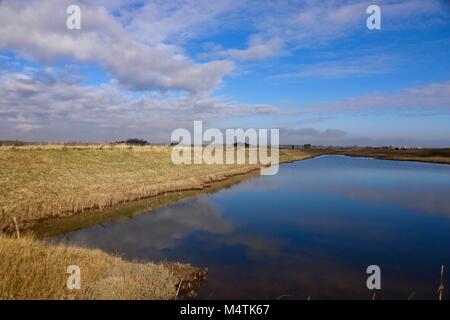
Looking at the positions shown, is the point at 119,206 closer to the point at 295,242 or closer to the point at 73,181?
the point at 73,181

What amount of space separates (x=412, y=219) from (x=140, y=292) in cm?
2233

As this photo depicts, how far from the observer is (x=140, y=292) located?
36.3 feet

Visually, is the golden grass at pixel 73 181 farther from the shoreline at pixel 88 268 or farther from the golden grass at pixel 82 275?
the golden grass at pixel 82 275

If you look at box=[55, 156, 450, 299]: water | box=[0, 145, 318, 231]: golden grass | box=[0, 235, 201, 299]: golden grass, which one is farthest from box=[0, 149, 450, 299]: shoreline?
box=[0, 145, 318, 231]: golden grass

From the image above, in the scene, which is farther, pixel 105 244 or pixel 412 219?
pixel 412 219

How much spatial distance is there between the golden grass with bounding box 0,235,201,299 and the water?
1.80 metres

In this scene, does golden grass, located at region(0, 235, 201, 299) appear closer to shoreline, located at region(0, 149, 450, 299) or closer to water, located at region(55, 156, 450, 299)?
shoreline, located at region(0, 149, 450, 299)

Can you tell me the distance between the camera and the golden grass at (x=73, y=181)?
23.8m

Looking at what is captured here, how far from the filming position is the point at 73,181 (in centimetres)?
3297

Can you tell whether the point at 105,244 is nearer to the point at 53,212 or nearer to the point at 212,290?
the point at 53,212

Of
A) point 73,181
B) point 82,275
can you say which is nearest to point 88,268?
point 82,275

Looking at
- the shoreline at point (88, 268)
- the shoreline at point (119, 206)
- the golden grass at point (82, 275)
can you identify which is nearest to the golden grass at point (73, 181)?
the shoreline at point (119, 206)

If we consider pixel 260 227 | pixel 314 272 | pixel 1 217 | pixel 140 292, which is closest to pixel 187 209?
pixel 260 227

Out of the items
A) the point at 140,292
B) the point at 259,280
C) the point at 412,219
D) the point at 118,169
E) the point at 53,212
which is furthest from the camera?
the point at 118,169
